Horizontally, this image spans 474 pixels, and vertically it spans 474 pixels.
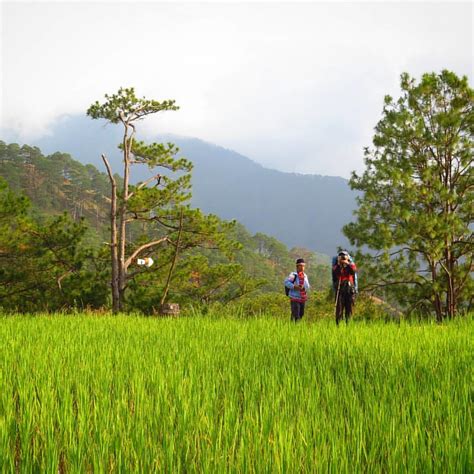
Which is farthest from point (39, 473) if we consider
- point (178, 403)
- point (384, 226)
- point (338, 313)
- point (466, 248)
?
point (466, 248)

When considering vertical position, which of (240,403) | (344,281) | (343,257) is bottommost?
(240,403)

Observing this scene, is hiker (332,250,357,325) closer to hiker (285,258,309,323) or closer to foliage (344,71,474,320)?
hiker (285,258,309,323)

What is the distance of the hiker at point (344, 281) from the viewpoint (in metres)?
7.77

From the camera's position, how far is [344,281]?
25.7ft

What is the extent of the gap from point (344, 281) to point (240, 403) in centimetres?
517

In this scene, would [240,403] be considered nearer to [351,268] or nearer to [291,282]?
[351,268]

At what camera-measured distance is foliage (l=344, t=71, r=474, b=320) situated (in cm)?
1282

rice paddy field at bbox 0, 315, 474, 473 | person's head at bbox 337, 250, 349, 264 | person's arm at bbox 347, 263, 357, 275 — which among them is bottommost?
rice paddy field at bbox 0, 315, 474, 473

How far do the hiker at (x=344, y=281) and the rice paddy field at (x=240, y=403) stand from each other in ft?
5.41

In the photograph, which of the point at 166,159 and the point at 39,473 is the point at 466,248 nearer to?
the point at 166,159

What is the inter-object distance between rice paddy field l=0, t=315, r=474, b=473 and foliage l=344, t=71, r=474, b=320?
7.03 metres

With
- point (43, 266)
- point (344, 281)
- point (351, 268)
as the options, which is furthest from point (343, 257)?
point (43, 266)

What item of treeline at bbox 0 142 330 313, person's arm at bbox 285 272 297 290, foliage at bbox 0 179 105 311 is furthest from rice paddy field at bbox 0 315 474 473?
foliage at bbox 0 179 105 311

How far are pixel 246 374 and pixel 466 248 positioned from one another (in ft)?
38.8
